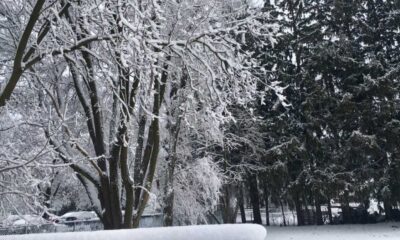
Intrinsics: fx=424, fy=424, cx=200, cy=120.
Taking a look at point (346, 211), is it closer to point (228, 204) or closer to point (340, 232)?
point (340, 232)

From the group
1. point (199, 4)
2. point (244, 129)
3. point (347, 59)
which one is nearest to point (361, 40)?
point (347, 59)

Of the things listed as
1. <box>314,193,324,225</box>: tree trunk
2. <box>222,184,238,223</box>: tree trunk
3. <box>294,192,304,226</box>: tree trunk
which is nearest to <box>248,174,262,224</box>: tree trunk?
<box>222,184,238,223</box>: tree trunk

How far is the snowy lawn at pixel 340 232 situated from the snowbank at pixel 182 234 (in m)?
14.2

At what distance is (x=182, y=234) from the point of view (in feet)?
11.4

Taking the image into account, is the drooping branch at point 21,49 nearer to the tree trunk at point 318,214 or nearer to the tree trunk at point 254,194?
the tree trunk at point 254,194

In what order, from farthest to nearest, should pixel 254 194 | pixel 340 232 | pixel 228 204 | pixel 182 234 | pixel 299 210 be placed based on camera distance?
1. pixel 254 194
2. pixel 299 210
3. pixel 228 204
4. pixel 340 232
5. pixel 182 234

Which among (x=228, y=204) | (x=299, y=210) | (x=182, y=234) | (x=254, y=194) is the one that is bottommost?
(x=182, y=234)

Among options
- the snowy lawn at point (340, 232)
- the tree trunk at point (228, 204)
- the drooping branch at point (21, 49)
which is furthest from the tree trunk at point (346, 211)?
the drooping branch at point (21, 49)

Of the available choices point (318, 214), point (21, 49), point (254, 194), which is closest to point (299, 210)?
point (318, 214)

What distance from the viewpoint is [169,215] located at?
14.1 meters

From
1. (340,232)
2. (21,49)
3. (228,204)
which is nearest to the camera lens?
(21,49)

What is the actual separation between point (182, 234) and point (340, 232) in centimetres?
1691

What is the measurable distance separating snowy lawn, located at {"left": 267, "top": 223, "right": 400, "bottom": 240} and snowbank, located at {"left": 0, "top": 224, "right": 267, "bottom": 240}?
14.2 m

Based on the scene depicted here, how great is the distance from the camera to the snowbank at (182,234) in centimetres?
339
